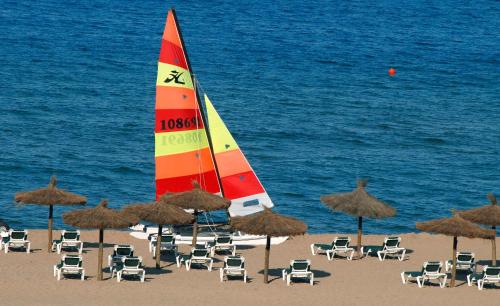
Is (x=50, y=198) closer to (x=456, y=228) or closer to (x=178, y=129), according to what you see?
(x=178, y=129)

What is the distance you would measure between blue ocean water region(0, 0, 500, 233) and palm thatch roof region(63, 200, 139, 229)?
1857 centimetres

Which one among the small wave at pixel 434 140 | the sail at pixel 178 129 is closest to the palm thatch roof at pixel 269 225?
the sail at pixel 178 129

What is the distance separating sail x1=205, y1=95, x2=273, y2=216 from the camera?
48.6 metres

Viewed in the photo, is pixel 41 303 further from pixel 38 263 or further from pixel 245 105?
pixel 245 105

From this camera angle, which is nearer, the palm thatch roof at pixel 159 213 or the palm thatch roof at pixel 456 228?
the palm thatch roof at pixel 456 228

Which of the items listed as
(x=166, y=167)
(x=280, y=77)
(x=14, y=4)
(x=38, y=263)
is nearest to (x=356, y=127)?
(x=280, y=77)

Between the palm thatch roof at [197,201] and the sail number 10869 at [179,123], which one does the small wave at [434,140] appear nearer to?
the sail number 10869 at [179,123]

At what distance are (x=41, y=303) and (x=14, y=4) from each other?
96.1 metres

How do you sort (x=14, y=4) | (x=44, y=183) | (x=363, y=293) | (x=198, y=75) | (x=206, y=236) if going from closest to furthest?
(x=363, y=293) → (x=206, y=236) → (x=44, y=183) → (x=198, y=75) → (x=14, y=4)

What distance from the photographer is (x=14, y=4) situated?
130250mm

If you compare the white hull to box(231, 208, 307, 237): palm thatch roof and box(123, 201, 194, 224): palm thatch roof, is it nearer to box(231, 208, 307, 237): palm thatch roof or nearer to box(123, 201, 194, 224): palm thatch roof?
box(123, 201, 194, 224): palm thatch roof

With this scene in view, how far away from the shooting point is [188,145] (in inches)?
1913

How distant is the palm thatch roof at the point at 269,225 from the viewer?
40531 mm

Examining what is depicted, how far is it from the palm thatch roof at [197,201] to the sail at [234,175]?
4397 millimetres
